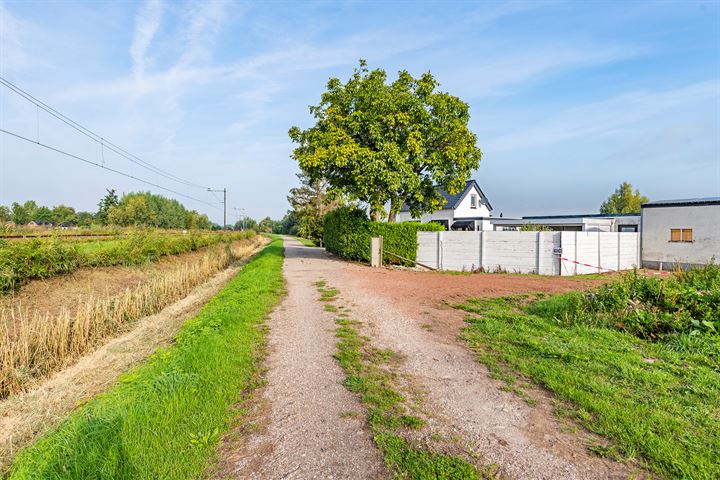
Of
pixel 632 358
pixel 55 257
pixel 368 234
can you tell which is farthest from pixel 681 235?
pixel 55 257

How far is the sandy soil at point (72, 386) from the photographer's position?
4.54 metres

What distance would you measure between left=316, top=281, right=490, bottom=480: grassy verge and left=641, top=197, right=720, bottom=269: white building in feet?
64.6

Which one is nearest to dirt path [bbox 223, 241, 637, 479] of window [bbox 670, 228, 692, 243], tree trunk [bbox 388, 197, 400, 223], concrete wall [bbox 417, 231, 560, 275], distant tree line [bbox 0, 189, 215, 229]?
concrete wall [bbox 417, 231, 560, 275]

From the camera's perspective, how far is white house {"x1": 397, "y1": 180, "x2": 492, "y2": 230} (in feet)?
111

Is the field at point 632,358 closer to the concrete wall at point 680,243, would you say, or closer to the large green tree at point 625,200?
the concrete wall at point 680,243

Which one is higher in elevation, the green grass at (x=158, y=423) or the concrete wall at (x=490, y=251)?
the concrete wall at (x=490, y=251)

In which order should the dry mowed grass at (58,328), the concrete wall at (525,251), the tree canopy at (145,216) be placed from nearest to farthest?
the dry mowed grass at (58,328), the concrete wall at (525,251), the tree canopy at (145,216)

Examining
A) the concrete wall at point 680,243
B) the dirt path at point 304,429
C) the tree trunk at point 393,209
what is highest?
the tree trunk at point 393,209

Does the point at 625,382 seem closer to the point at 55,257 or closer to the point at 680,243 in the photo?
the point at 55,257

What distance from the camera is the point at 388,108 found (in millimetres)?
18609

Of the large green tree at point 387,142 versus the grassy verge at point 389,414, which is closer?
the grassy verge at point 389,414

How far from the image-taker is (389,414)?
368 centimetres

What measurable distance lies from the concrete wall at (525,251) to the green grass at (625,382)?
32.7 ft

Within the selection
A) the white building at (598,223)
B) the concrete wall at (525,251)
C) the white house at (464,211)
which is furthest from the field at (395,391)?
the white house at (464,211)
